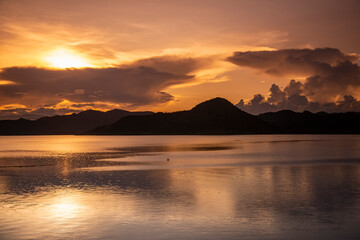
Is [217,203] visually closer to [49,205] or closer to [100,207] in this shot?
[100,207]

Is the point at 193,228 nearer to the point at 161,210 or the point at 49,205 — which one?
the point at 161,210

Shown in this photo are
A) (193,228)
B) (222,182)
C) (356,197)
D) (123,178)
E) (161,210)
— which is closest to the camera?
(193,228)

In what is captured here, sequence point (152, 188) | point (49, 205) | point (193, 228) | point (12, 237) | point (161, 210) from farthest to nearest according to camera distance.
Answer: point (152, 188) < point (49, 205) < point (161, 210) < point (193, 228) < point (12, 237)

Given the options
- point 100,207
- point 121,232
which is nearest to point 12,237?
point 121,232

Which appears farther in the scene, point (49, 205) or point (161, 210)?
point (49, 205)

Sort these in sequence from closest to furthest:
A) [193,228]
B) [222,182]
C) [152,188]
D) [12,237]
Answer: [12,237] < [193,228] < [152,188] < [222,182]

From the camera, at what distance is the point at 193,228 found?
20.7 m

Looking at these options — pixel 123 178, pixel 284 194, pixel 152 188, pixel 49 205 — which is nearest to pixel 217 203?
pixel 284 194

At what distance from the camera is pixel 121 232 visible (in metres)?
20.0

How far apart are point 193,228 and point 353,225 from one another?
8.92 metres

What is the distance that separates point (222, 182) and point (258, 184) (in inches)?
149

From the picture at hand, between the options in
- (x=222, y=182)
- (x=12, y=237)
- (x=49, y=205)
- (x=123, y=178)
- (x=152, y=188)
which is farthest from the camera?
(x=123, y=178)

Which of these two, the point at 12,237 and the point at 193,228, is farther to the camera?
the point at 193,228

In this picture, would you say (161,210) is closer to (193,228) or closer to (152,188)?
(193,228)
